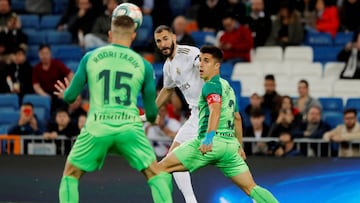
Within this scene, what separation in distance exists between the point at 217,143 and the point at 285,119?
5.13m

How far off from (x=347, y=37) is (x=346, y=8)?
0.49m

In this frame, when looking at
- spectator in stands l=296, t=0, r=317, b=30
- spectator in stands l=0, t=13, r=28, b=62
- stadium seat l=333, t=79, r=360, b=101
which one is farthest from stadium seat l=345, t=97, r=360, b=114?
spectator in stands l=0, t=13, r=28, b=62

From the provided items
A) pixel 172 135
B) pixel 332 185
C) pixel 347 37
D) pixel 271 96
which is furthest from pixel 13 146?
pixel 347 37

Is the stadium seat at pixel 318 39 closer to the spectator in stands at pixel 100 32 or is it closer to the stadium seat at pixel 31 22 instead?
the spectator in stands at pixel 100 32

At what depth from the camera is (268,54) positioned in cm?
1902

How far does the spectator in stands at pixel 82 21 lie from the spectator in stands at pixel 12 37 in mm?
859

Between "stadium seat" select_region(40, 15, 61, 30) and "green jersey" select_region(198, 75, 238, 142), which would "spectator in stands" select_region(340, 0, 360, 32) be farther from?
"green jersey" select_region(198, 75, 238, 142)

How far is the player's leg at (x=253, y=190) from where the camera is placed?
35.8 feet

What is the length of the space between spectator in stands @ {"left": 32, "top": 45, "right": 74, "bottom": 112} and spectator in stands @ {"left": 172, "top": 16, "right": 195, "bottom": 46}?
1858 mm

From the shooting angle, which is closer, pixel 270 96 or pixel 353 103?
pixel 270 96

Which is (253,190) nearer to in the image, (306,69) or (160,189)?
(160,189)

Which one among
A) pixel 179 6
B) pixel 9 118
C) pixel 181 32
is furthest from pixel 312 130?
pixel 179 6

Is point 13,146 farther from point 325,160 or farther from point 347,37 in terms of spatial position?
point 347,37

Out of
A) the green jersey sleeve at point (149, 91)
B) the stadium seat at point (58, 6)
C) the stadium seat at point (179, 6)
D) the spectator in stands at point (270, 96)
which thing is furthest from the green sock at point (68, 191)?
the stadium seat at point (58, 6)
